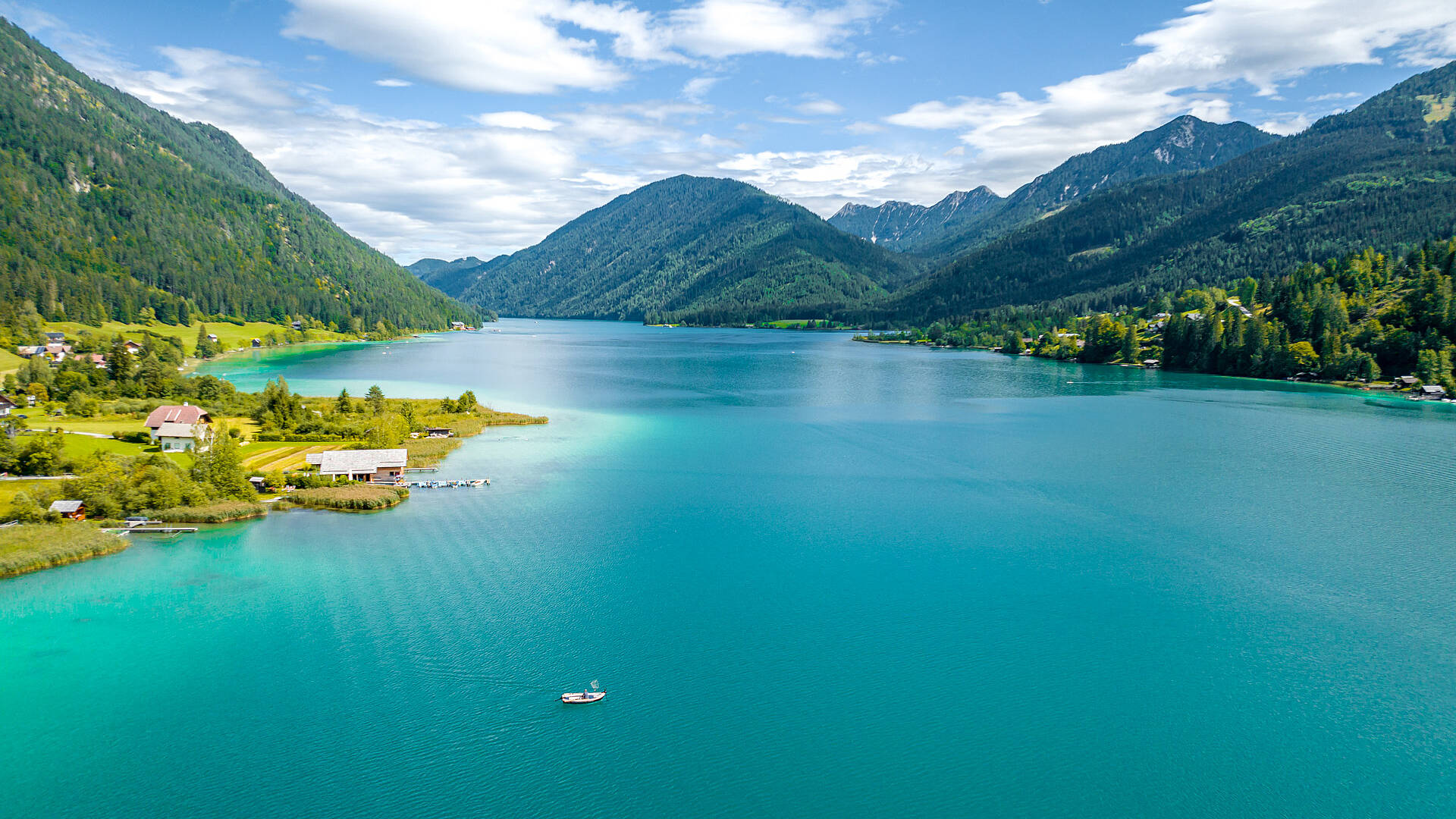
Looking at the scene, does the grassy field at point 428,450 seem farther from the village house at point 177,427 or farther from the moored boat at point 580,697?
the moored boat at point 580,697

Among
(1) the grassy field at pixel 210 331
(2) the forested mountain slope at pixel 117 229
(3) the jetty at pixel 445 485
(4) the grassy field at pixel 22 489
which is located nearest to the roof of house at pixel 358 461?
(3) the jetty at pixel 445 485

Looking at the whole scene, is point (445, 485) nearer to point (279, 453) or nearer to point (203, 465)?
point (203, 465)

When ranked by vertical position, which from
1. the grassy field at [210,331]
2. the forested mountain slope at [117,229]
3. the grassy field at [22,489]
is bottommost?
the grassy field at [22,489]

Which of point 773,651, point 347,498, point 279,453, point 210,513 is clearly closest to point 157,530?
point 210,513

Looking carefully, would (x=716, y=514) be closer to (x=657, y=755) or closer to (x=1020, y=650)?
(x=1020, y=650)

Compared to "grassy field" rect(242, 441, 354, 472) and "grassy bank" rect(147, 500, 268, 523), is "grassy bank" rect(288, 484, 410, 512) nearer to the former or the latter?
"grassy bank" rect(147, 500, 268, 523)

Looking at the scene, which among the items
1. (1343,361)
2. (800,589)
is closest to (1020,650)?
(800,589)
